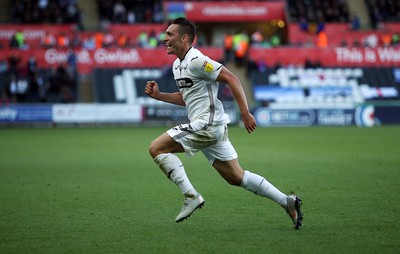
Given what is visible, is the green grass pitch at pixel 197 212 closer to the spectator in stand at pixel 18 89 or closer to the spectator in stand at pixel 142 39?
the spectator in stand at pixel 18 89

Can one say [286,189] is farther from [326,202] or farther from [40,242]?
[40,242]

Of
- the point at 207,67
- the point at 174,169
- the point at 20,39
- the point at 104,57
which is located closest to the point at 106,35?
the point at 104,57

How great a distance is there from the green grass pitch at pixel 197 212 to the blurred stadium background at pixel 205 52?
46.5 feet

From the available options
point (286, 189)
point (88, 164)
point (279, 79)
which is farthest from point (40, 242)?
point (279, 79)

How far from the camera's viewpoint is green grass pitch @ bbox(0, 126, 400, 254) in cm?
714

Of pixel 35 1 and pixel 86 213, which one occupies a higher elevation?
pixel 35 1

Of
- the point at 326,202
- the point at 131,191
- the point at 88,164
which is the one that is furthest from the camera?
the point at 88,164

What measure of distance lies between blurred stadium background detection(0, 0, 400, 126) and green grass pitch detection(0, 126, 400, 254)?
14.2 metres

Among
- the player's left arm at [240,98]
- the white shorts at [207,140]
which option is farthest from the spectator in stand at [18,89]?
the player's left arm at [240,98]

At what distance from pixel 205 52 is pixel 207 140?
30.6 m

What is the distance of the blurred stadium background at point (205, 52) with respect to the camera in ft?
112

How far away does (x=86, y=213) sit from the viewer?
9125 mm

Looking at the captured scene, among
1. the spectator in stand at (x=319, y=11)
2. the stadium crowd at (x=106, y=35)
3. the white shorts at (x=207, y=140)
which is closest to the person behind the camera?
the white shorts at (x=207, y=140)

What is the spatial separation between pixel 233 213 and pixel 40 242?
2772 millimetres
